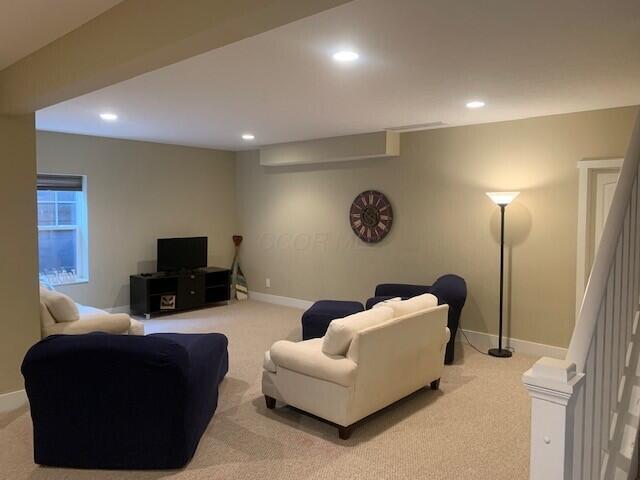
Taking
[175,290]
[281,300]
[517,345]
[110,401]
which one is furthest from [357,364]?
[281,300]

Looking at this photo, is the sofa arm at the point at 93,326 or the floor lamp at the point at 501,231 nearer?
the sofa arm at the point at 93,326

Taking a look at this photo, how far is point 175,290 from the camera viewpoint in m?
7.07

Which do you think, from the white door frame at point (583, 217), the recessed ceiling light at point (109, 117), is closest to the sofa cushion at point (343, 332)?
the white door frame at point (583, 217)

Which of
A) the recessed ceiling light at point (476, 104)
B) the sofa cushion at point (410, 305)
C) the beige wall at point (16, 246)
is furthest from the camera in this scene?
the recessed ceiling light at point (476, 104)

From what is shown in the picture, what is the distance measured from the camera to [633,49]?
2.86 meters

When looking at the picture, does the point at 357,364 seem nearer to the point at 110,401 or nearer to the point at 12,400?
the point at 110,401

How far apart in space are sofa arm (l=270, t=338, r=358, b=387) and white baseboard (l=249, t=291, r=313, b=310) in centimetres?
374

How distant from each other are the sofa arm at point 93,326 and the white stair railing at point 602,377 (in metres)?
3.56

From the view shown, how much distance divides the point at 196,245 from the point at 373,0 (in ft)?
19.0

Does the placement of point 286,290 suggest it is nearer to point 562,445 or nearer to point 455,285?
point 455,285

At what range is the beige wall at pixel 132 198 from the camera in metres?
6.52

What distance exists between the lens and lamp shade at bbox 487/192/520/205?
16.1ft

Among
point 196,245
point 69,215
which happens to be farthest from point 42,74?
point 196,245

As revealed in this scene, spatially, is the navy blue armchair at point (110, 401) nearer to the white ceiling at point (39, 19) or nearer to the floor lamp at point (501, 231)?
the white ceiling at point (39, 19)
